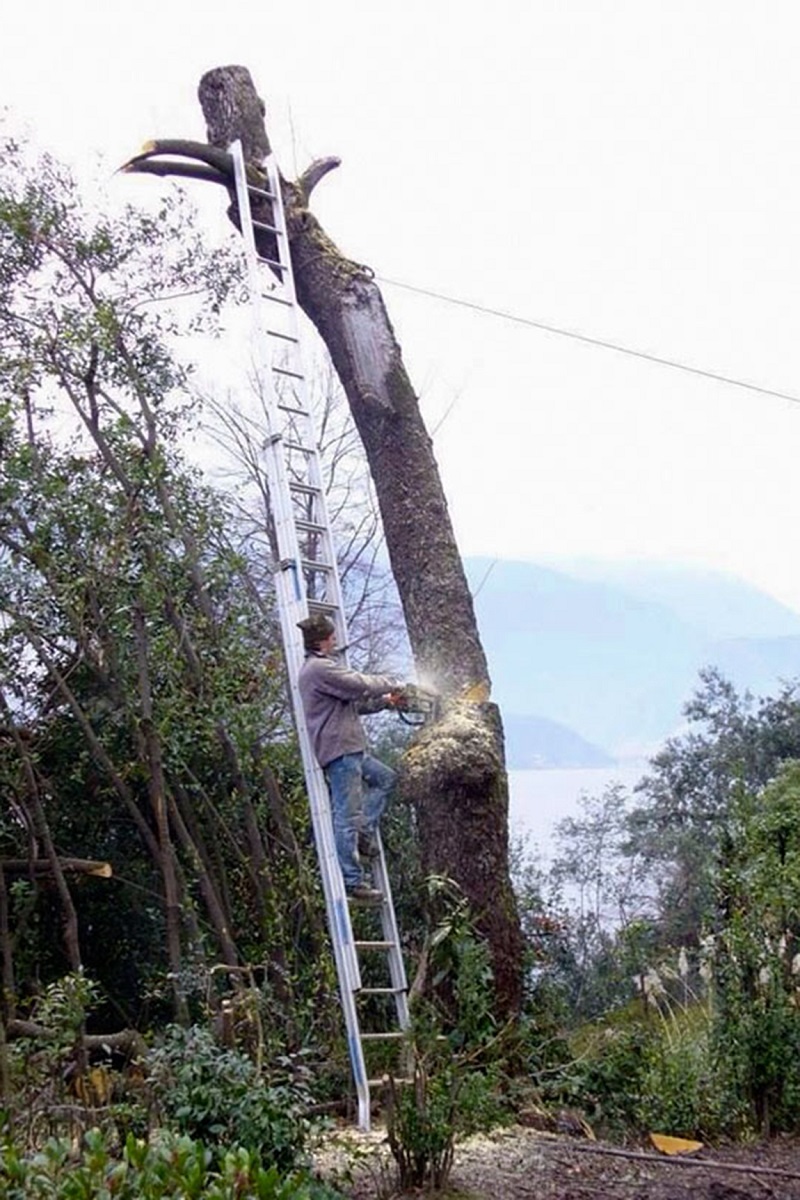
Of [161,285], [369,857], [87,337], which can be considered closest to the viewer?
[369,857]

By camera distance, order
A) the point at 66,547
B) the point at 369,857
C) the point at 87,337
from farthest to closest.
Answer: the point at 87,337 → the point at 66,547 → the point at 369,857

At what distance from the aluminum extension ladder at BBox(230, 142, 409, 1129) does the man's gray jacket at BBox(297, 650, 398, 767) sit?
0.10m

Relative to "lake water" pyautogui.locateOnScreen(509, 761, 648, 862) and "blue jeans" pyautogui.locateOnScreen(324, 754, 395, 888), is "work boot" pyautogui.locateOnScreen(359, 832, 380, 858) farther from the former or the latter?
"lake water" pyautogui.locateOnScreen(509, 761, 648, 862)

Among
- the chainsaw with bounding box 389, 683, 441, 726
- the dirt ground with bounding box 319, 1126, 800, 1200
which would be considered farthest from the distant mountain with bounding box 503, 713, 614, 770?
the dirt ground with bounding box 319, 1126, 800, 1200

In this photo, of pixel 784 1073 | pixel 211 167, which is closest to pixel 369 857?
pixel 784 1073

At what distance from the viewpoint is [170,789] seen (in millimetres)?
8188

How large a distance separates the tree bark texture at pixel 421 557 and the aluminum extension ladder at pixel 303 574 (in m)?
0.27

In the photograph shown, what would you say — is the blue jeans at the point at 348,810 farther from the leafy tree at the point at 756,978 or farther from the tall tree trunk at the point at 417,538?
the leafy tree at the point at 756,978

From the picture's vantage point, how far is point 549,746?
771 inches

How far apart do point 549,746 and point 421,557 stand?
14107mm

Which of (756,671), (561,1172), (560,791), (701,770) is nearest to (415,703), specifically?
(561,1172)

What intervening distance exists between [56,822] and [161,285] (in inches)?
137

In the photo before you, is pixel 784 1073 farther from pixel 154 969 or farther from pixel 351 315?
pixel 154 969

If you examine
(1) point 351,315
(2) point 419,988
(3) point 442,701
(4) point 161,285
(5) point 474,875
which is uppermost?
(4) point 161,285
